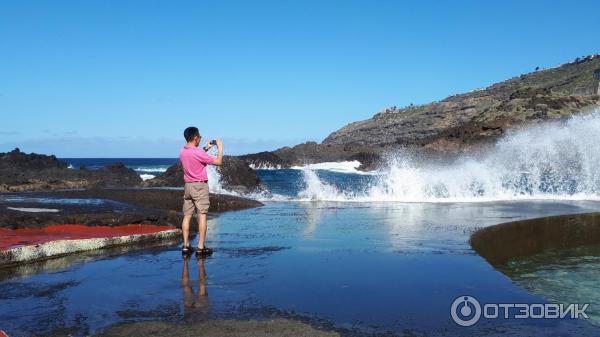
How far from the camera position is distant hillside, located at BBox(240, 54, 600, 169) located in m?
64.4

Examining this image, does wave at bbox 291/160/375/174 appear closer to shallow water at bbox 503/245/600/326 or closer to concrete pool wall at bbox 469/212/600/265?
concrete pool wall at bbox 469/212/600/265

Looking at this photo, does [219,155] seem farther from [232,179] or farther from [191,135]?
[232,179]

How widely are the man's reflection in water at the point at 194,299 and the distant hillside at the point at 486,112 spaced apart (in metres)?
58.1

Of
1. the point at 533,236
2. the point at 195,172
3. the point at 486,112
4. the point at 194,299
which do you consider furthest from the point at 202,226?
the point at 486,112

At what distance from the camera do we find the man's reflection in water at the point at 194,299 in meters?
4.00

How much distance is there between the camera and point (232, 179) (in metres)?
22.5

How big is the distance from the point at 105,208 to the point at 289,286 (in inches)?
238

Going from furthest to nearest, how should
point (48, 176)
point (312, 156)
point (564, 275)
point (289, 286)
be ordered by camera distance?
point (312, 156), point (48, 176), point (564, 275), point (289, 286)

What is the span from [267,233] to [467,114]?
106680 millimetres

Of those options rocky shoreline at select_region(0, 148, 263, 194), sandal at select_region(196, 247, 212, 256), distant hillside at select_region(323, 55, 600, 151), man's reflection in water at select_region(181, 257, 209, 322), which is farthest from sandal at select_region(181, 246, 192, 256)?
distant hillside at select_region(323, 55, 600, 151)

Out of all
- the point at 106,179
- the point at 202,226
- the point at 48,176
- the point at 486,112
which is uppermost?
the point at 486,112

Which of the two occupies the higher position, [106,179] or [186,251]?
[106,179]

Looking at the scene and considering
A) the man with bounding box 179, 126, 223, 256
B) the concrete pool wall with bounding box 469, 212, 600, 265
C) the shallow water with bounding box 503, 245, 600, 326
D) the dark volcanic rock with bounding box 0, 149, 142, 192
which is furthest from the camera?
the dark volcanic rock with bounding box 0, 149, 142, 192

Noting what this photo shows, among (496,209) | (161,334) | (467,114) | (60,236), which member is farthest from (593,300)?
(467,114)
